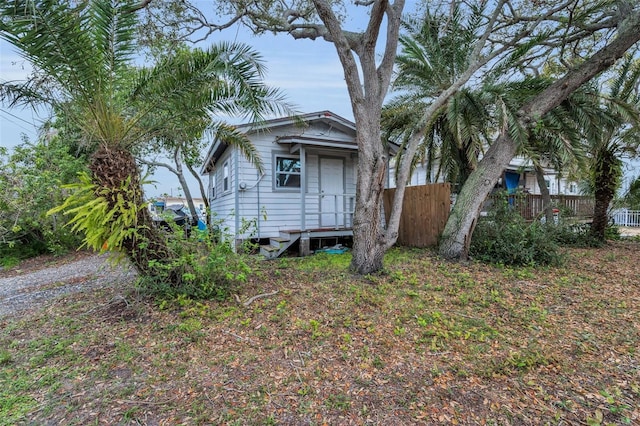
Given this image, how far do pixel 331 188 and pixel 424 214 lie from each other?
2.96m

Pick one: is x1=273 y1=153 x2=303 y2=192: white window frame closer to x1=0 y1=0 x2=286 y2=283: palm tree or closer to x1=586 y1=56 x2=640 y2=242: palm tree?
x1=0 y1=0 x2=286 y2=283: palm tree

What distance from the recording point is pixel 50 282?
6.32 metres

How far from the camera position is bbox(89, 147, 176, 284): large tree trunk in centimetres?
381

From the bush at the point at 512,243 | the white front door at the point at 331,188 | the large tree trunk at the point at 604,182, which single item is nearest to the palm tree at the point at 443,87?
the bush at the point at 512,243

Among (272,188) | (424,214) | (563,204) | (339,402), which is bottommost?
(339,402)

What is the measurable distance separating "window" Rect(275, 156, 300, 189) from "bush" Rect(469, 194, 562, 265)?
4963 mm

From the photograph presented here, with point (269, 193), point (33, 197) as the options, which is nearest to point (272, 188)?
point (269, 193)

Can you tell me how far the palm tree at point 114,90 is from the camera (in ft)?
11.0

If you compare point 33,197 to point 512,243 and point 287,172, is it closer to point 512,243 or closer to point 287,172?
point 287,172

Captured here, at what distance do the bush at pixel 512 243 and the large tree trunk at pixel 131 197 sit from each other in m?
6.15

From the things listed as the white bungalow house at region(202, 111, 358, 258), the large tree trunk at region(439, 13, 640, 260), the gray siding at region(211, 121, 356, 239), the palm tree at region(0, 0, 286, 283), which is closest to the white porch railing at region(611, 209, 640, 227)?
the large tree trunk at region(439, 13, 640, 260)

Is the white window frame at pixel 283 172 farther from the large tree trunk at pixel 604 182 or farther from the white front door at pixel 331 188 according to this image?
the large tree trunk at pixel 604 182

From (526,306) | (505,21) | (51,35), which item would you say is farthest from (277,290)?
(505,21)

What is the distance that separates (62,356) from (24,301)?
2975mm
